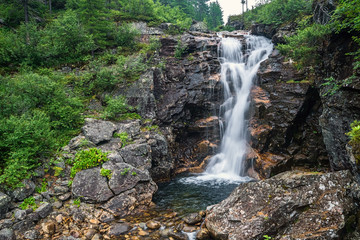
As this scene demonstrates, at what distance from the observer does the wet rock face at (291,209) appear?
551 centimetres

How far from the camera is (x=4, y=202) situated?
673cm

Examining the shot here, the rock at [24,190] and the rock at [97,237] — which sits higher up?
the rock at [24,190]

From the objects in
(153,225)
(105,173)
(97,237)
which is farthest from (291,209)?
(105,173)

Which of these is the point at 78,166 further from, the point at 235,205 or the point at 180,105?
the point at 180,105

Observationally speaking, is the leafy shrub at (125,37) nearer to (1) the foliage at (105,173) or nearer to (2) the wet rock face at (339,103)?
(1) the foliage at (105,173)

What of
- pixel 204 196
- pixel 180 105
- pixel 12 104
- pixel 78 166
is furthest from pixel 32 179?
pixel 180 105

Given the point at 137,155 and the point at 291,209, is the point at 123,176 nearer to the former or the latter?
the point at 137,155

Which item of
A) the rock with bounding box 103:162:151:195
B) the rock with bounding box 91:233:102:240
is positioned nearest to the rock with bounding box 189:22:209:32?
the rock with bounding box 103:162:151:195

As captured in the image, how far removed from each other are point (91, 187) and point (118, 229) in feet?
7.75

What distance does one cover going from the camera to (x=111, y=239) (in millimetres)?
6723

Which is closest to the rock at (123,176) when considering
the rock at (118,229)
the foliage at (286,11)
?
the rock at (118,229)

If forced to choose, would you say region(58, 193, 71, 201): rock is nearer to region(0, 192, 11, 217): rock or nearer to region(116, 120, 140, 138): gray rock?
region(0, 192, 11, 217): rock

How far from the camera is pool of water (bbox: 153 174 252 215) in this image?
9.52 metres

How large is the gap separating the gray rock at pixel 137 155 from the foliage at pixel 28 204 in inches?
163
